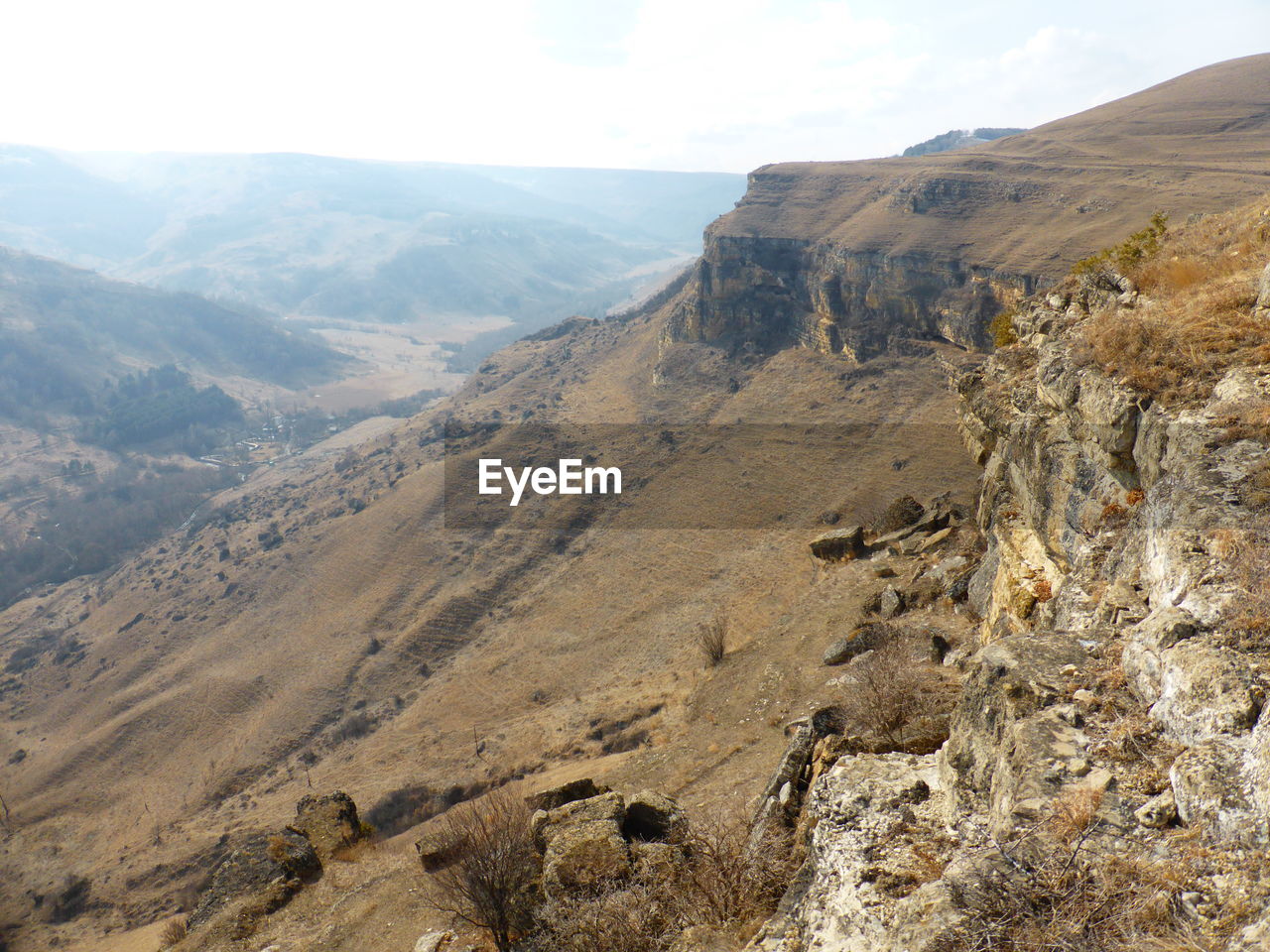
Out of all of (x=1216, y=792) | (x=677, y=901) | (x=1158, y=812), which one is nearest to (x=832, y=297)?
(x=677, y=901)

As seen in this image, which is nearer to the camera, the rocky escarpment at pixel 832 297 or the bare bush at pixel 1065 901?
the bare bush at pixel 1065 901

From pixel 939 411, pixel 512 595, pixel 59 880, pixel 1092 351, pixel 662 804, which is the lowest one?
pixel 59 880

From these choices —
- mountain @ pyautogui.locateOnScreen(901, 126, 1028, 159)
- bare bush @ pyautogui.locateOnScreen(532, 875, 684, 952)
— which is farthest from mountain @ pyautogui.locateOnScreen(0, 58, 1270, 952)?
mountain @ pyautogui.locateOnScreen(901, 126, 1028, 159)

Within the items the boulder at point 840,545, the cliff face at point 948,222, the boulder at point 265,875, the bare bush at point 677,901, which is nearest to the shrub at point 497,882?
the bare bush at point 677,901

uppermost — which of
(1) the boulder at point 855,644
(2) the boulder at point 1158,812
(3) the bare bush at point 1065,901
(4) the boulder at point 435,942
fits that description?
(2) the boulder at point 1158,812

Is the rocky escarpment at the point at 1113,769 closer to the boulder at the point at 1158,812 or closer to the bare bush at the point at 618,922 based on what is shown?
the boulder at the point at 1158,812

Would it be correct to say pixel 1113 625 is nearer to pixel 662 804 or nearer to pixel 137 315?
pixel 662 804

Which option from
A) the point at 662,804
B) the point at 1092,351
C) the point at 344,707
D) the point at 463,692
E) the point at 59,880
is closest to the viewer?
the point at 1092,351

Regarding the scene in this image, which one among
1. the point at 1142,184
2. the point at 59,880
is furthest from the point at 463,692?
the point at 1142,184
